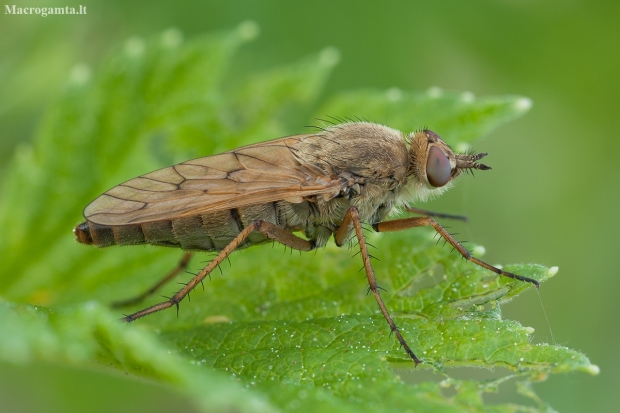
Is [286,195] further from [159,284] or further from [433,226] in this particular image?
[159,284]

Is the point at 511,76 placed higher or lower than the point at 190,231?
higher

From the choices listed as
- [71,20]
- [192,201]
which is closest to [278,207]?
[192,201]

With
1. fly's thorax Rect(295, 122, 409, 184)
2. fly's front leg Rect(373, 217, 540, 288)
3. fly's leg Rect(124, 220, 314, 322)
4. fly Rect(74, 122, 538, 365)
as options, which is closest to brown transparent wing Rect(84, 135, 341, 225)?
fly Rect(74, 122, 538, 365)

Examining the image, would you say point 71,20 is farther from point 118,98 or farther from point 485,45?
point 485,45

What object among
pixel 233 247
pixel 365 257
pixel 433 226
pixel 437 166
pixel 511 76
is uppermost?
pixel 511 76

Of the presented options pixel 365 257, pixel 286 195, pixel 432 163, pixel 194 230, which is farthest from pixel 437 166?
pixel 194 230

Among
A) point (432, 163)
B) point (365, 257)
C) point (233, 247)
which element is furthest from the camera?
point (432, 163)
